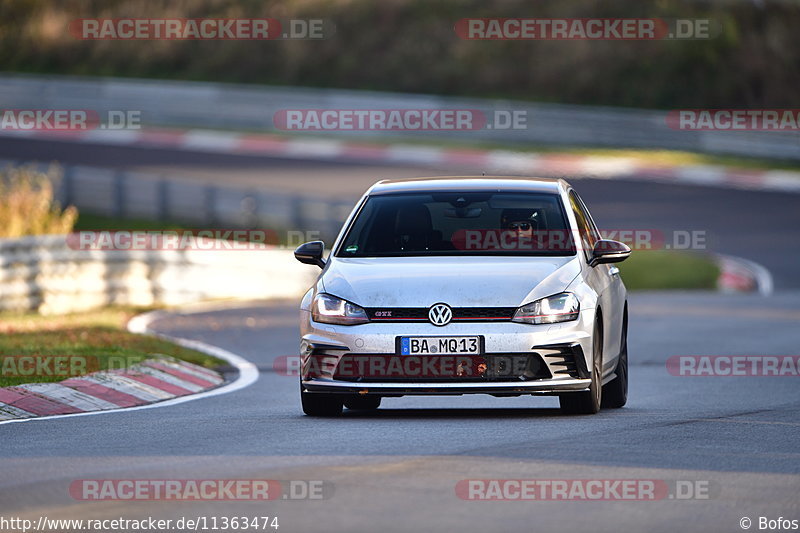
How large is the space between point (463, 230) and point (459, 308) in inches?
54.4

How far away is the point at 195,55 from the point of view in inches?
2034

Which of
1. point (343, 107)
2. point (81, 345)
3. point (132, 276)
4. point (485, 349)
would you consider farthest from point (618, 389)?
point (343, 107)

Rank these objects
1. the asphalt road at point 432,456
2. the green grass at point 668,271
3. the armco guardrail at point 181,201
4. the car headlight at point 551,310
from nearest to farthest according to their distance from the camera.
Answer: the asphalt road at point 432,456, the car headlight at point 551,310, the green grass at point 668,271, the armco guardrail at point 181,201

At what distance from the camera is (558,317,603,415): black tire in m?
10.8

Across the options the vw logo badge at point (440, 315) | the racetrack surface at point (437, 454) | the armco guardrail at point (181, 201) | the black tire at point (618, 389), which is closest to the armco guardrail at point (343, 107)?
the armco guardrail at point (181, 201)

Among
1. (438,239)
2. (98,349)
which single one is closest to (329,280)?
(438,239)

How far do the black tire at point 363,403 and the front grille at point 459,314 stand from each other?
1.24m

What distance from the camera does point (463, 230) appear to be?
11695 millimetres

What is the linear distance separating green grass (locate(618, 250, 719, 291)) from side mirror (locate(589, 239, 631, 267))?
17506 mm

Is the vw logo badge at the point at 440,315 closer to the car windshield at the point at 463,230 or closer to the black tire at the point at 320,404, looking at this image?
the car windshield at the point at 463,230

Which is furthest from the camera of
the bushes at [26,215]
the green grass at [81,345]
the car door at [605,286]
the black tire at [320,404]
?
the bushes at [26,215]

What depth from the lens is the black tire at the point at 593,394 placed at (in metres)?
10.8

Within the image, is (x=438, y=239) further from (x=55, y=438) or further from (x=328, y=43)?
(x=328, y=43)

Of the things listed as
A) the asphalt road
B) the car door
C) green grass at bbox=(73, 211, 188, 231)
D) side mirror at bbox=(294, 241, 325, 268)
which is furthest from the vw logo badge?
green grass at bbox=(73, 211, 188, 231)
